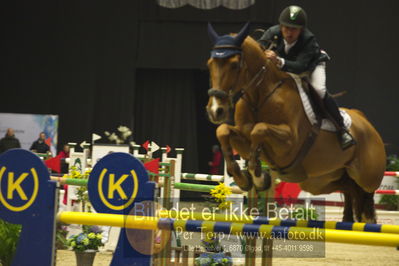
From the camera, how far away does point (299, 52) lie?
3875 millimetres

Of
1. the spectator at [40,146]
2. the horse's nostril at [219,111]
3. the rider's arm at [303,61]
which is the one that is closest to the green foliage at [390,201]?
the spectator at [40,146]

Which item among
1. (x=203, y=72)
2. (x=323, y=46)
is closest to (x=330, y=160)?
(x=323, y=46)

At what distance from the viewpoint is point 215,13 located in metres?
13.0

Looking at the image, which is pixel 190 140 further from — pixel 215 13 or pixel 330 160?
pixel 330 160

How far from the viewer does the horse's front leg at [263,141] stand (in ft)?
11.5

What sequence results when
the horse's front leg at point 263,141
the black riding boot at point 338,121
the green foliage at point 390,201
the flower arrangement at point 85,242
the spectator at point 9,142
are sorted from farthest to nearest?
1. the spectator at point 9,142
2. the green foliage at point 390,201
3. the flower arrangement at point 85,242
4. the black riding boot at point 338,121
5. the horse's front leg at point 263,141

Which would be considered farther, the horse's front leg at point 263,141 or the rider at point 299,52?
the rider at point 299,52

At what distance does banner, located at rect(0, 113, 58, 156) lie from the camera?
1130 cm

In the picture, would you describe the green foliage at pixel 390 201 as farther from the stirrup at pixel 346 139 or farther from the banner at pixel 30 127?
the stirrup at pixel 346 139

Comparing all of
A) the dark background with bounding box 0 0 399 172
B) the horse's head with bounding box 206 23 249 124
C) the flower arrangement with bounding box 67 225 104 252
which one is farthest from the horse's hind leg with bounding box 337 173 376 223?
the dark background with bounding box 0 0 399 172

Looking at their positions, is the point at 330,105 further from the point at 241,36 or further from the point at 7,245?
the point at 7,245

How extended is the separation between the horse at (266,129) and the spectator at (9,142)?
7.62 m

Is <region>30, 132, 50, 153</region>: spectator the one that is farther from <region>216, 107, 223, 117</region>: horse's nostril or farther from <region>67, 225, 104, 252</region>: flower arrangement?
<region>216, 107, 223, 117</region>: horse's nostril

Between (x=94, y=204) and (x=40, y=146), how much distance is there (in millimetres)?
7531
